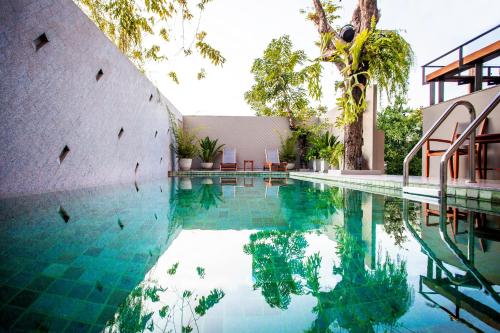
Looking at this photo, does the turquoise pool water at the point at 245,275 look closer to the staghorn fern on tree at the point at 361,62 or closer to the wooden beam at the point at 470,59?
the wooden beam at the point at 470,59

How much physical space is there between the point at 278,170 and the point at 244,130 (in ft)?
7.68

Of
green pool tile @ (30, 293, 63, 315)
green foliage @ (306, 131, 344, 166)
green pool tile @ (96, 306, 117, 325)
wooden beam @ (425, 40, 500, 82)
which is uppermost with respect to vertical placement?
wooden beam @ (425, 40, 500, 82)

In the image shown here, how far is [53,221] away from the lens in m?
2.12

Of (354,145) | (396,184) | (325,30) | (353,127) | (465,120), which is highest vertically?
(325,30)

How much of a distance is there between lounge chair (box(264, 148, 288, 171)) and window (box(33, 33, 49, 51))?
7.85m

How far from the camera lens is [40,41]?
11.0 ft

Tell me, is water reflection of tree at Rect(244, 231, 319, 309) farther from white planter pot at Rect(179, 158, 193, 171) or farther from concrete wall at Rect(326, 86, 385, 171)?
white planter pot at Rect(179, 158, 193, 171)

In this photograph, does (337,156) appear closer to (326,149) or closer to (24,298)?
(326,149)

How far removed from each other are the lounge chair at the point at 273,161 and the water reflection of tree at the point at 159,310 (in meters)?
9.55

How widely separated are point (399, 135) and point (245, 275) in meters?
12.0

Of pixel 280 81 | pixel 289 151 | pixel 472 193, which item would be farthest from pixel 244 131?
pixel 472 193

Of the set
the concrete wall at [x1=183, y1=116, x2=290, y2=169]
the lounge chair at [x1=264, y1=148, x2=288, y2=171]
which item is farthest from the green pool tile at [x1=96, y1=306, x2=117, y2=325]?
the concrete wall at [x1=183, y1=116, x2=290, y2=169]

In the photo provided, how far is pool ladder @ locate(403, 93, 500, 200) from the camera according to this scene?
2.65m

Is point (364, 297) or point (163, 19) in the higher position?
point (163, 19)
